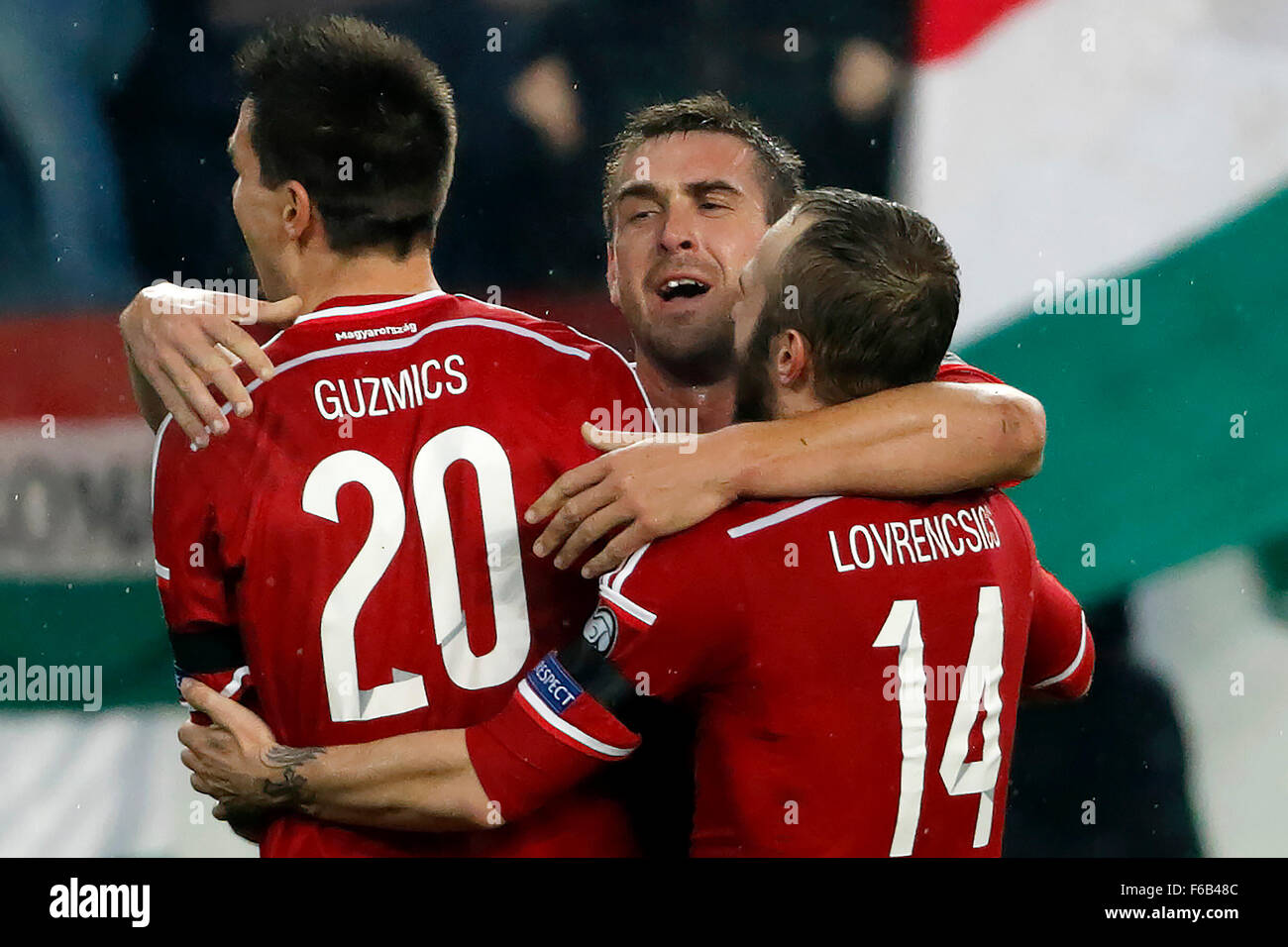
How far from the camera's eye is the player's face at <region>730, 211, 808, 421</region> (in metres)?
1.42

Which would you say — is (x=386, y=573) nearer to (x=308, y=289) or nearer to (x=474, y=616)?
(x=474, y=616)

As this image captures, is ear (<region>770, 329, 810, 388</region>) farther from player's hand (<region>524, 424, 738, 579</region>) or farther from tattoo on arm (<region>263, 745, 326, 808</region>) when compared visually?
tattoo on arm (<region>263, 745, 326, 808</region>)

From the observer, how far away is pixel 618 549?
1.36m

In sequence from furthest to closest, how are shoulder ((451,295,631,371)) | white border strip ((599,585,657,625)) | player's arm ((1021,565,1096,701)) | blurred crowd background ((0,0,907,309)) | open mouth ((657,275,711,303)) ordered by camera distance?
blurred crowd background ((0,0,907,309)), open mouth ((657,275,711,303)), player's arm ((1021,565,1096,701)), shoulder ((451,295,631,371)), white border strip ((599,585,657,625))

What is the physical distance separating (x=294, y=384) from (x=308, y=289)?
6.0 inches

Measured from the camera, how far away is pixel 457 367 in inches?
58.2

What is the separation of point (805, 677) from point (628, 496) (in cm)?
26

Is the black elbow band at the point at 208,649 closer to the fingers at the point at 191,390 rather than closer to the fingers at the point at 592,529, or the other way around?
the fingers at the point at 191,390

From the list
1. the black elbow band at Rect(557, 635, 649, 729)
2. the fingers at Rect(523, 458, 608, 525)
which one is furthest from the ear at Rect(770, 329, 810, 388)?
the black elbow band at Rect(557, 635, 649, 729)

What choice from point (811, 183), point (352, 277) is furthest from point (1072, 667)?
point (811, 183)

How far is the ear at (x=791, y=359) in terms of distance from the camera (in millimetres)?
1382

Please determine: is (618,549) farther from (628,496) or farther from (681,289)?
(681,289)

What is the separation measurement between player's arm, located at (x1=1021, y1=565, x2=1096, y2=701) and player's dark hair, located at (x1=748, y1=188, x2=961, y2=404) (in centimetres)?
38

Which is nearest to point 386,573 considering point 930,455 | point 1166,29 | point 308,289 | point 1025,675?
point 308,289
